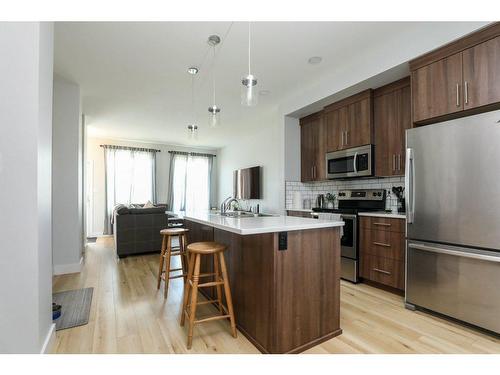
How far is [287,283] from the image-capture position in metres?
1.72

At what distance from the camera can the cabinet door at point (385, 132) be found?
3053mm

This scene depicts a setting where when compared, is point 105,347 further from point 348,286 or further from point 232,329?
point 348,286

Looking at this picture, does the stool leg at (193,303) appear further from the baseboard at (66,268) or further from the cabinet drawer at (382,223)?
the baseboard at (66,268)

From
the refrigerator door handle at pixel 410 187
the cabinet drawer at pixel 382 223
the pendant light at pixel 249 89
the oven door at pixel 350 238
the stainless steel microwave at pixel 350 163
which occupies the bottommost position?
the oven door at pixel 350 238

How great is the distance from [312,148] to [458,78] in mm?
2174

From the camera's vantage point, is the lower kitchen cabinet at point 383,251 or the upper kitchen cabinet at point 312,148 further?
the upper kitchen cabinet at point 312,148

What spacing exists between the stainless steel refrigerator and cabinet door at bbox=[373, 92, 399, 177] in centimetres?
65

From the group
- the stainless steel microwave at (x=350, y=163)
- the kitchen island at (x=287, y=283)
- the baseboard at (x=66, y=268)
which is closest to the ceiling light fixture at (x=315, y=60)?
the stainless steel microwave at (x=350, y=163)

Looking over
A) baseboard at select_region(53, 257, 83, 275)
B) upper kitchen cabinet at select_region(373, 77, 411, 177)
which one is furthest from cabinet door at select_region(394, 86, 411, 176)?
baseboard at select_region(53, 257, 83, 275)

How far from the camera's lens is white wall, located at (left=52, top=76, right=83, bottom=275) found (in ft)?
12.0

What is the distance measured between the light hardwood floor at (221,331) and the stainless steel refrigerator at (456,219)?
0.72ft

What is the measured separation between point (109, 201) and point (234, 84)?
5081 millimetres

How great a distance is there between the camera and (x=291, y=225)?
1723 mm
